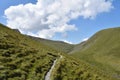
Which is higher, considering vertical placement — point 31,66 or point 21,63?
point 21,63

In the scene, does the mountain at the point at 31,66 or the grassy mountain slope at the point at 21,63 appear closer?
the grassy mountain slope at the point at 21,63

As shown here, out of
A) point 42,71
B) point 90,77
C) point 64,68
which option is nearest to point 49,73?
point 42,71

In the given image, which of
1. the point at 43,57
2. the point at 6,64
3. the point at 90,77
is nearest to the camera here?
the point at 6,64

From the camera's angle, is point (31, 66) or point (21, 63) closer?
point (31, 66)

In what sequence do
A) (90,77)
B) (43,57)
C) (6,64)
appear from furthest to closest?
1. (43,57)
2. (90,77)
3. (6,64)

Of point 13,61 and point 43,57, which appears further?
point 43,57

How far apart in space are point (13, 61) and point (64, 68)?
41.3 ft

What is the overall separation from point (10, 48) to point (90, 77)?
74.9 ft

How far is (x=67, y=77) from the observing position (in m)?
64.1

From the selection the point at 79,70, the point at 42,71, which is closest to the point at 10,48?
the point at 42,71

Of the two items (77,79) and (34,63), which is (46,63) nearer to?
(34,63)

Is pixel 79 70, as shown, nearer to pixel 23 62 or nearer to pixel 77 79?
pixel 77 79

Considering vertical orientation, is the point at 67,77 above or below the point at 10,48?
below

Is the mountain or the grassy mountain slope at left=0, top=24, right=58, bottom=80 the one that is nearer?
the grassy mountain slope at left=0, top=24, right=58, bottom=80
